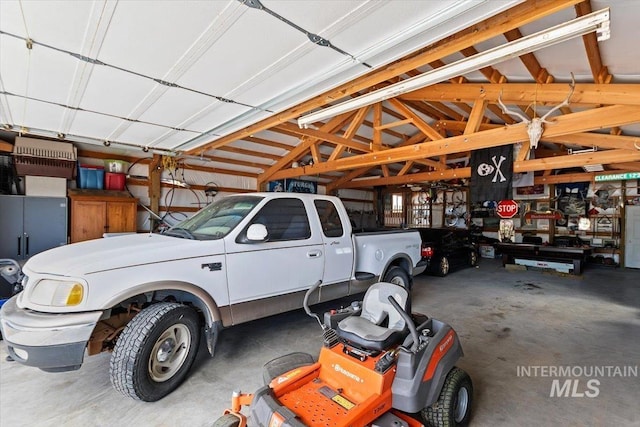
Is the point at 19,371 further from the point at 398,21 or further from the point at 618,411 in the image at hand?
the point at 618,411

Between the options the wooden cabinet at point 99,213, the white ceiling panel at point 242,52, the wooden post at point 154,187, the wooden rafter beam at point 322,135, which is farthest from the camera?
the wooden post at point 154,187

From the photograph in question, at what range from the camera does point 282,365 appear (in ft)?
7.59

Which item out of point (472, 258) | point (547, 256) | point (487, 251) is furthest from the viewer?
point (487, 251)

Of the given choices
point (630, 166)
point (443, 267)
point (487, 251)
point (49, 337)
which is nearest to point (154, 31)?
point (49, 337)

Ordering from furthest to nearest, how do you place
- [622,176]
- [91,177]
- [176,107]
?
[622,176] < [91,177] < [176,107]

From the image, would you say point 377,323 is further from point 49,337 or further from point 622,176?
point 622,176

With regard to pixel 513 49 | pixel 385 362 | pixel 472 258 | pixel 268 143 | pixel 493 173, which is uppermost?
pixel 268 143

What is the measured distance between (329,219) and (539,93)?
3.32m

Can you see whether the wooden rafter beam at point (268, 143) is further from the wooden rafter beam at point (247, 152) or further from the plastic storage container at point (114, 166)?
the plastic storage container at point (114, 166)

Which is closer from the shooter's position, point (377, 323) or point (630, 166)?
point (377, 323)

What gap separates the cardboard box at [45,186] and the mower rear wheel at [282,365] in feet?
18.2

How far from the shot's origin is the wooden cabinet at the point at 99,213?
18.1 ft

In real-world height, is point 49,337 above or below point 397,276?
above

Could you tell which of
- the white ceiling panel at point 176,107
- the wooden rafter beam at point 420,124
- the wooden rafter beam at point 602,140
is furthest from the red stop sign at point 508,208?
the white ceiling panel at point 176,107
